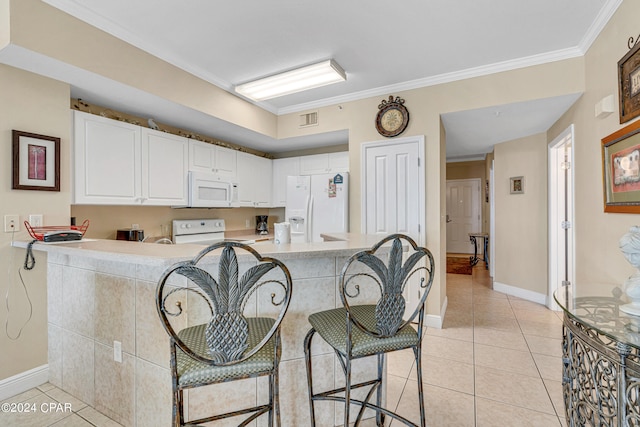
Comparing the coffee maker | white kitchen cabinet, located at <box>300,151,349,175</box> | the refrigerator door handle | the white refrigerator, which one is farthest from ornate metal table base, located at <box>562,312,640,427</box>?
the coffee maker

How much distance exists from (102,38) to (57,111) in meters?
0.66

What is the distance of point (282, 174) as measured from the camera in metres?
4.87

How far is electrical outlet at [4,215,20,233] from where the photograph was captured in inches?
84.5

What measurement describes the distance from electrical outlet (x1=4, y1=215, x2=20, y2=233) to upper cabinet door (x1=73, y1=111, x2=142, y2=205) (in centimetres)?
39

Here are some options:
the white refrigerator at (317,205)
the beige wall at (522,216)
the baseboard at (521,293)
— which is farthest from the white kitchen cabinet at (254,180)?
the baseboard at (521,293)

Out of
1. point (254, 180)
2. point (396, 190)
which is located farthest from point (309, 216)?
point (396, 190)

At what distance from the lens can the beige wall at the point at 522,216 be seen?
419cm

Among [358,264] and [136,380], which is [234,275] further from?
[136,380]

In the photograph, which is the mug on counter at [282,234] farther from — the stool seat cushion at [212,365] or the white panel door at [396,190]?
the white panel door at [396,190]

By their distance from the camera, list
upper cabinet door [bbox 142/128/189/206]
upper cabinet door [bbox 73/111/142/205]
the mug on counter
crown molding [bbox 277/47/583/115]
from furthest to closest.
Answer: upper cabinet door [bbox 142/128/189/206]
crown molding [bbox 277/47/583/115]
upper cabinet door [bbox 73/111/142/205]
the mug on counter

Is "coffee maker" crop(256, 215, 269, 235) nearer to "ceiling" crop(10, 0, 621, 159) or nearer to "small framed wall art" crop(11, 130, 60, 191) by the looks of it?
"ceiling" crop(10, 0, 621, 159)

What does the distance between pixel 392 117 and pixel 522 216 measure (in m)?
2.54

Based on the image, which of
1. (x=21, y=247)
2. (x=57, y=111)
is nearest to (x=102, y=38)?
(x=57, y=111)

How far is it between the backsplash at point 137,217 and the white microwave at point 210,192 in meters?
0.40
